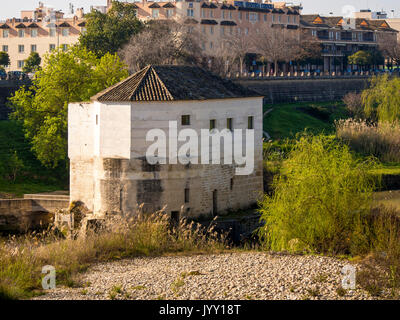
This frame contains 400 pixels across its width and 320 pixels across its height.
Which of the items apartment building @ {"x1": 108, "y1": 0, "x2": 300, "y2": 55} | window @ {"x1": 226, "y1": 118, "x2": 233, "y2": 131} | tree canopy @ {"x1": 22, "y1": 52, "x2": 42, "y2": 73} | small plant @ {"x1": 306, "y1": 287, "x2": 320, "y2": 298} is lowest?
small plant @ {"x1": 306, "y1": 287, "x2": 320, "y2": 298}

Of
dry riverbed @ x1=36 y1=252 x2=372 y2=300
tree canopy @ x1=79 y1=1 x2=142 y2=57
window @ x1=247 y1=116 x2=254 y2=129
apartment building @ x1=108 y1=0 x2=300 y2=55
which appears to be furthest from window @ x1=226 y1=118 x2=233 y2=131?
apartment building @ x1=108 y1=0 x2=300 y2=55

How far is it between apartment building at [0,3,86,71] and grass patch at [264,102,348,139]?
78.9 ft

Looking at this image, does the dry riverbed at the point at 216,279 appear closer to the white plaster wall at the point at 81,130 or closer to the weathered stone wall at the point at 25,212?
the white plaster wall at the point at 81,130

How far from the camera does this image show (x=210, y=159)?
3541cm

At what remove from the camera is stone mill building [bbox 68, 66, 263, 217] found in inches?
1314

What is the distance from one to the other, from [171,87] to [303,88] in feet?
163

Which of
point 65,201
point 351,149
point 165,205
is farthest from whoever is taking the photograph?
point 351,149

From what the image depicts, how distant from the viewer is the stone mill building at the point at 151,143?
33375 mm

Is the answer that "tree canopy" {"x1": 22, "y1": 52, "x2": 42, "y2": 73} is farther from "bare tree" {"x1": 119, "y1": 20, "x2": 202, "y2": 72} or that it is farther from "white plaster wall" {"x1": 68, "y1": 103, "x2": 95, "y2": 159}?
"white plaster wall" {"x1": 68, "y1": 103, "x2": 95, "y2": 159}

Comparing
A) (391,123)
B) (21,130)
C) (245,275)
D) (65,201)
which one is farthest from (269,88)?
(245,275)

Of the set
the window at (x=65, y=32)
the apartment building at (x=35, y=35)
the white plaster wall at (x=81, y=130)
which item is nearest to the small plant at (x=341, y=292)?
the white plaster wall at (x=81, y=130)
